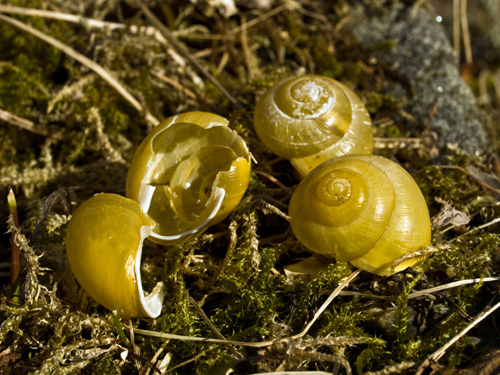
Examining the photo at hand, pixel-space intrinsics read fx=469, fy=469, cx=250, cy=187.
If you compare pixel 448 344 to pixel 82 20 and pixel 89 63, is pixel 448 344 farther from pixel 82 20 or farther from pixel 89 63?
pixel 82 20

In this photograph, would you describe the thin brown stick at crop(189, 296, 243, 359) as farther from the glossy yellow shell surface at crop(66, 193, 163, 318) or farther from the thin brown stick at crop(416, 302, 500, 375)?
the thin brown stick at crop(416, 302, 500, 375)

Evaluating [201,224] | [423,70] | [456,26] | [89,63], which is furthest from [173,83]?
[456,26]

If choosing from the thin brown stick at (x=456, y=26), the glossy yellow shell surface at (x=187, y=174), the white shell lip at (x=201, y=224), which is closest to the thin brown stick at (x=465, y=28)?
the thin brown stick at (x=456, y=26)

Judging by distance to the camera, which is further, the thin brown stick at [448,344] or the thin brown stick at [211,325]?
the thin brown stick at [211,325]

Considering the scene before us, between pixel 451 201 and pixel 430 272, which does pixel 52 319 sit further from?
pixel 451 201

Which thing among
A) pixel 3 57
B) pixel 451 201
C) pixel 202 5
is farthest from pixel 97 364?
pixel 202 5

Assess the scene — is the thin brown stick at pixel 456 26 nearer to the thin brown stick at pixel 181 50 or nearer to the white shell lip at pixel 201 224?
the thin brown stick at pixel 181 50
